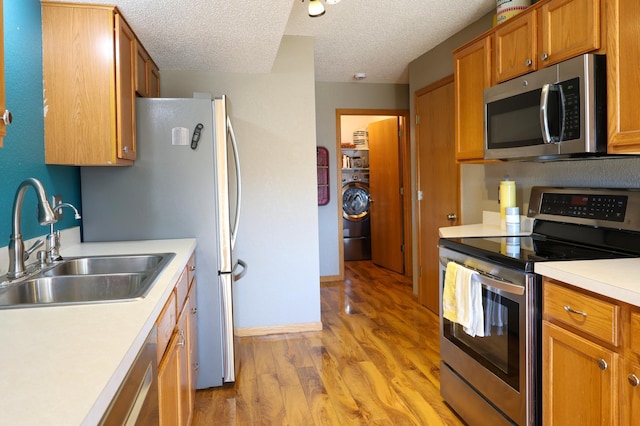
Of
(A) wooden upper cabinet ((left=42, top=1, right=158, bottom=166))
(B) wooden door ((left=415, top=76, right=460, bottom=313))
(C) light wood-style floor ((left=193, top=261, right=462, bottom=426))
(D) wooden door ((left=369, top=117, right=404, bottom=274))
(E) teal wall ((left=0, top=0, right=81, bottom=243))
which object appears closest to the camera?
(E) teal wall ((left=0, top=0, right=81, bottom=243))

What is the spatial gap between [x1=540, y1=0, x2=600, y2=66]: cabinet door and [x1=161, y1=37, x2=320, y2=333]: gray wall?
1846 mm

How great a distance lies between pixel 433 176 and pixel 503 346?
2.34m

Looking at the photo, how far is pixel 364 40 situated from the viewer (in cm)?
367

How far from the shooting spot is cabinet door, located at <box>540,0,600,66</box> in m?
1.76

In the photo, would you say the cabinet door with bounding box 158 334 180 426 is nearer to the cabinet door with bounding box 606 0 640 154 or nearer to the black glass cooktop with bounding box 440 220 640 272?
the black glass cooktop with bounding box 440 220 640 272

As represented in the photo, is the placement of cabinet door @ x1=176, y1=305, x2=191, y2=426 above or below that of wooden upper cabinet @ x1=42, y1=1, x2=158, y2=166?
below

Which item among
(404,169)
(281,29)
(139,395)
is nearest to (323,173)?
(404,169)

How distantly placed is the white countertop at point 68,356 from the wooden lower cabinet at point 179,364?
0.26 m

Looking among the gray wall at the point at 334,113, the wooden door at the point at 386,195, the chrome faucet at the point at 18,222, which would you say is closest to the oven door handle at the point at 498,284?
the chrome faucet at the point at 18,222

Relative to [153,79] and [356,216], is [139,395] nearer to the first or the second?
[153,79]

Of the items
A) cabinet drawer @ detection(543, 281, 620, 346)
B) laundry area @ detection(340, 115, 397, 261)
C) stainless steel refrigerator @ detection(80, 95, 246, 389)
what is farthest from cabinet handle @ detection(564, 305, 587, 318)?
laundry area @ detection(340, 115, 397, 261)

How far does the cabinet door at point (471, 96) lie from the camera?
100 inches

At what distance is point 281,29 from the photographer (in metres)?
2.46

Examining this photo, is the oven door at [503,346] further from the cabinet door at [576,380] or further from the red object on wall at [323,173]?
the red object on wall at [323,173]
